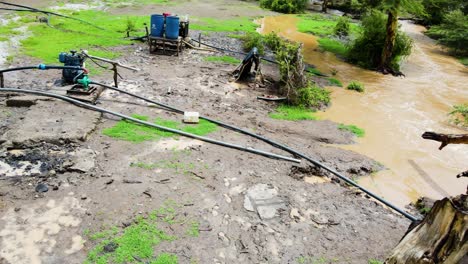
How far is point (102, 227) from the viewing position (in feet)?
16.9

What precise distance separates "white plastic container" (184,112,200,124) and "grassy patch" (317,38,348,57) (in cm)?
1140

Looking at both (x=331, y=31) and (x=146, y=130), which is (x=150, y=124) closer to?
(x=146, y=130)

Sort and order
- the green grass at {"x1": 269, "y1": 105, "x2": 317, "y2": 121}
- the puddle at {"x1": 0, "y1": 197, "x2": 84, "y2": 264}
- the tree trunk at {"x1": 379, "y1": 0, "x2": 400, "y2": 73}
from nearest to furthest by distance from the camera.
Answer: the puddle at {"x1": 0, "y1": 197, "x2": 84, "y2": 264} → the green grass at {"x1": 269, "y1": 105, "x2": 317, "y2": 121} → the tree trunk at {"x1": 379, "y1": 0, "x2": 400, "y2": 73}

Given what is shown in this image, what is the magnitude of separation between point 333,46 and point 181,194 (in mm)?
15206

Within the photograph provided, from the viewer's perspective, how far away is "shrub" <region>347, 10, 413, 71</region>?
16.0 m

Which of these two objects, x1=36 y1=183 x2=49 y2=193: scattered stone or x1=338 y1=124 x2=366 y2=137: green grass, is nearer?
x1=36 y1=183 x2=49 y2=193: scattered stone

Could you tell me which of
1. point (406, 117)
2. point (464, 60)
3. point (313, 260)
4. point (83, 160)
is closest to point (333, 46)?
point (464, 60)

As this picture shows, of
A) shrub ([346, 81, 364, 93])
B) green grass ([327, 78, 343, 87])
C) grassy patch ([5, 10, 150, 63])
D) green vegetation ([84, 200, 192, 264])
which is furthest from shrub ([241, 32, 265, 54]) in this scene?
green vegetation ([84, 200, 192, 264])

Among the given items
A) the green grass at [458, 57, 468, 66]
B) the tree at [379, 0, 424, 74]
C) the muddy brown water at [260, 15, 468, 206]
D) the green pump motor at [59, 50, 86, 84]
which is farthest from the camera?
the green grass at [458, 57, 468, 66]

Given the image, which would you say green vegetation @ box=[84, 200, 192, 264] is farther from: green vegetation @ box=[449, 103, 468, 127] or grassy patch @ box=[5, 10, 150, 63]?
green vegetation @ box=[449, 103, 468, 127]

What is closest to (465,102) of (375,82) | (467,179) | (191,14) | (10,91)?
(375,82)

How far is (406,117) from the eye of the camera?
11117 millimetres

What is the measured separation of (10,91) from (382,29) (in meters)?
13.8

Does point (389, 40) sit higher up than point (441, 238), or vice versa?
point (389, 40)
